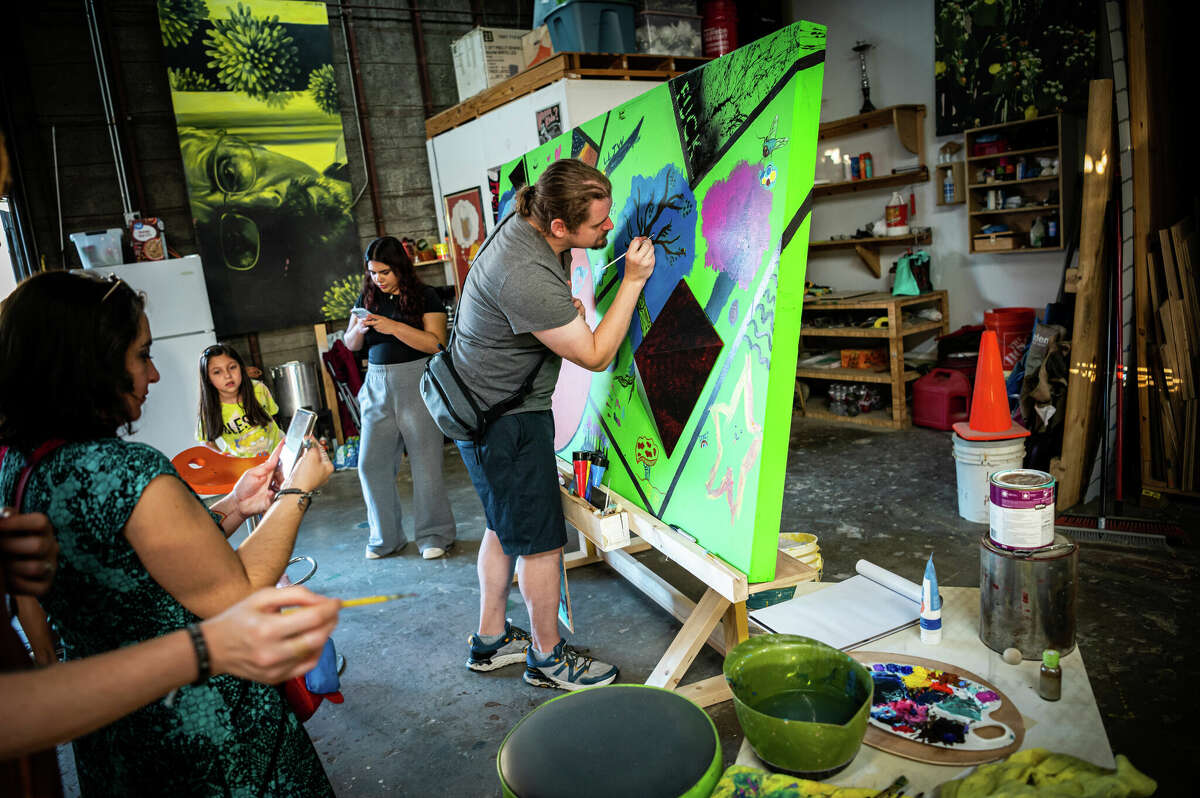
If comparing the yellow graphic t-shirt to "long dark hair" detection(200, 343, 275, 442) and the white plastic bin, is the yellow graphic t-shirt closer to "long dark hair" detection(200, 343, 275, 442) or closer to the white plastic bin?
"long dark hair" detection(200, 343, 275, 442)

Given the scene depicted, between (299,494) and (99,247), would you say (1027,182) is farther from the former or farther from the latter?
(99,247)

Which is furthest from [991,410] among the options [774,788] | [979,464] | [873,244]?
[873,244]

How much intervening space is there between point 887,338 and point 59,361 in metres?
5.62

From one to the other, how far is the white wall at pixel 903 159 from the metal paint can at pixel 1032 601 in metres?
4.76

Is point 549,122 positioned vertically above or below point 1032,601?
above

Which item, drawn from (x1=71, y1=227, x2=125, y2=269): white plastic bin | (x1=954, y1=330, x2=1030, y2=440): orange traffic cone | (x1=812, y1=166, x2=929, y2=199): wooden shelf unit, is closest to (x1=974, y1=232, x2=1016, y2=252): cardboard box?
(x1=812, y1=166, x2=929, y2=199): wooden shelf unit

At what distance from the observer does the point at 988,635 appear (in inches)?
58.2

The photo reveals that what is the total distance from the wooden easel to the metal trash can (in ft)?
14.3

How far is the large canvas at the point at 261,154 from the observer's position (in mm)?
6137

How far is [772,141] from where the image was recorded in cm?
170

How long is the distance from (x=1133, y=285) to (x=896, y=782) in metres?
3.50

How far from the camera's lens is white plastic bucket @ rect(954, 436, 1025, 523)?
141 inches

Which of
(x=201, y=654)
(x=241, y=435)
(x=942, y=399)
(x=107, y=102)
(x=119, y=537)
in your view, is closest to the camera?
(x=201, y=654)

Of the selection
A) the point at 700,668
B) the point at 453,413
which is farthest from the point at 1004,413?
the point at 453,413
